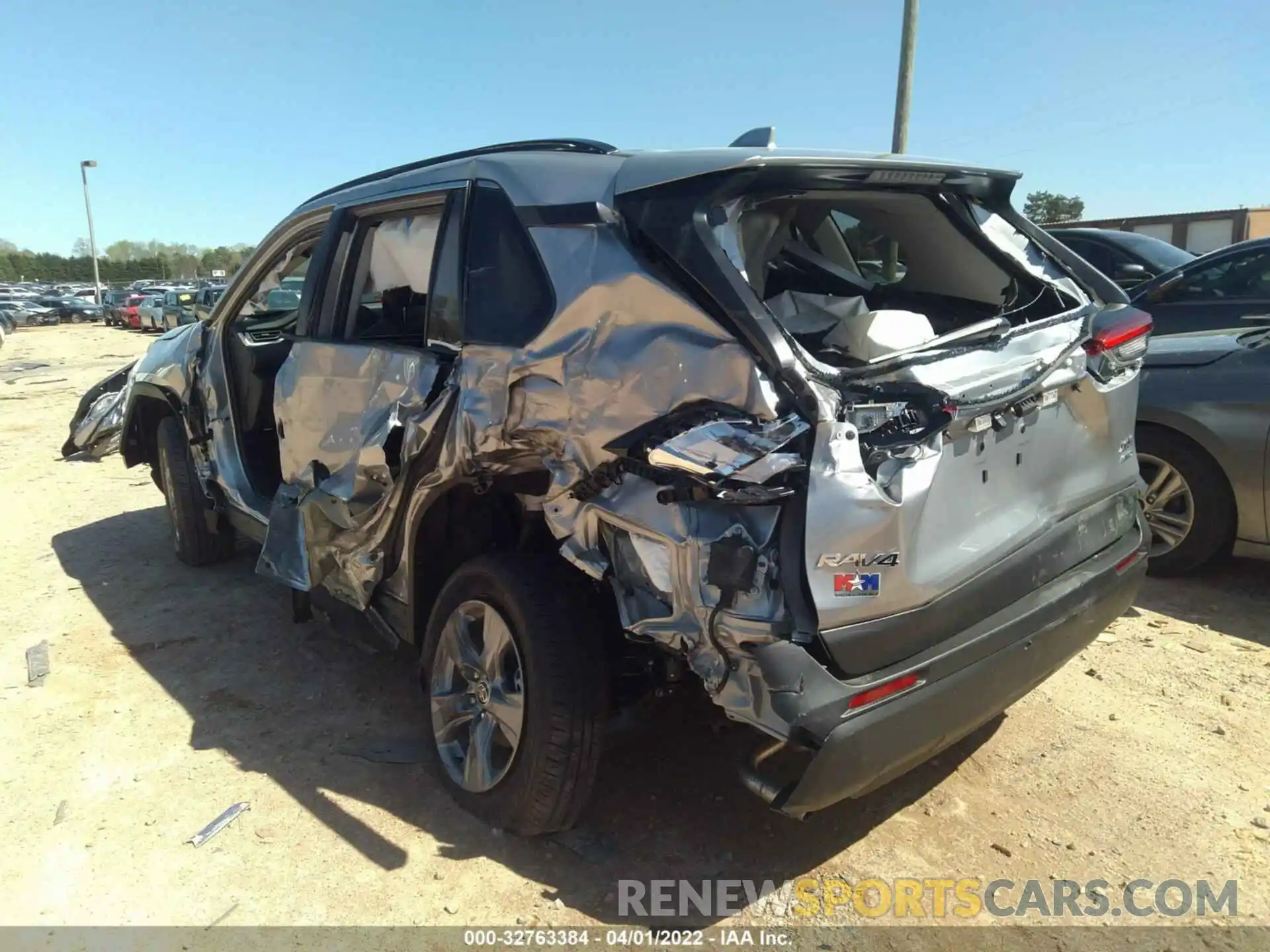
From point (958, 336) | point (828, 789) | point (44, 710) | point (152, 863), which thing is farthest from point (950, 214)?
point (44, 710)

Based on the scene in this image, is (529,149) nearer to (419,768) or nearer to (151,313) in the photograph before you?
(419,768)

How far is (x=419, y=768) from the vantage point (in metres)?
3.27

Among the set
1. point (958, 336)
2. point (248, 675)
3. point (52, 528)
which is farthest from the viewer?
point (52, 528)

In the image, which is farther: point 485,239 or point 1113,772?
point 1113,772

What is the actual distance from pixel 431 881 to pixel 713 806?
0.94m

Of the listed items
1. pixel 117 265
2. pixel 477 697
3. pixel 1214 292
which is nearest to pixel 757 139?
pixel 477 697

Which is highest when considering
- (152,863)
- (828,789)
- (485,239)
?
(485,239)

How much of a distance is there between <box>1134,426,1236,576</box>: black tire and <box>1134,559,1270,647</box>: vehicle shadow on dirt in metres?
0.13

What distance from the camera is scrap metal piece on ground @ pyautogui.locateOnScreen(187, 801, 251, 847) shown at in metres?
2.90

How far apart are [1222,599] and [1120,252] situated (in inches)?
176

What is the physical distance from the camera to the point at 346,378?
3398 millimetres

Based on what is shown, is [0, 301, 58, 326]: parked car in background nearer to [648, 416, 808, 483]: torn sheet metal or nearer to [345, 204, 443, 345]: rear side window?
[345, 204, 443, 345]: rear side window

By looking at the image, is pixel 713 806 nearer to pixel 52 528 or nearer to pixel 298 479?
pixel 298 479

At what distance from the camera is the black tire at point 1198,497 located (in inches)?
168
